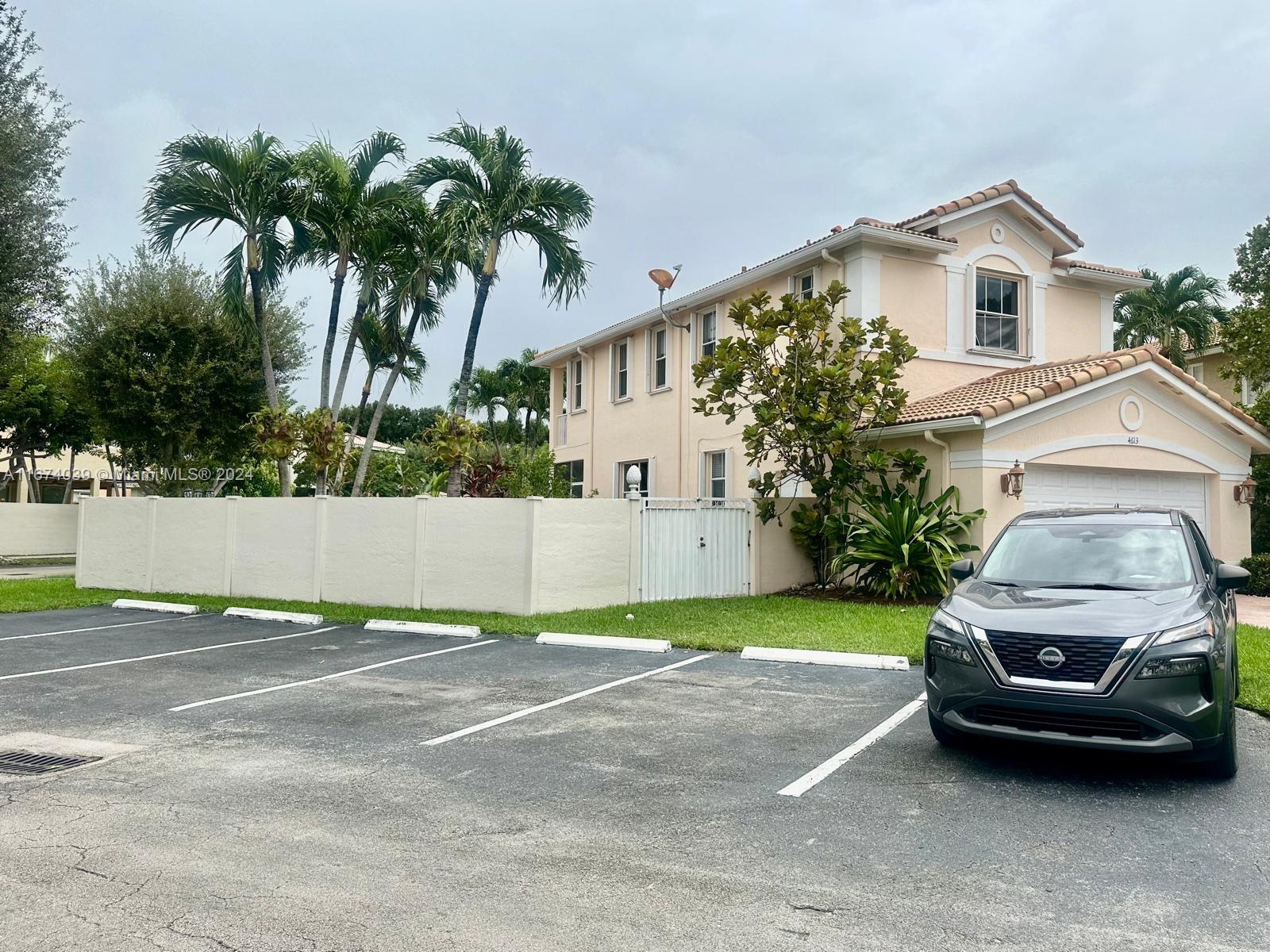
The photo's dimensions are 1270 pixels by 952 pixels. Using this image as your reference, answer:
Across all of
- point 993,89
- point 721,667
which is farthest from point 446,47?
point 721,667

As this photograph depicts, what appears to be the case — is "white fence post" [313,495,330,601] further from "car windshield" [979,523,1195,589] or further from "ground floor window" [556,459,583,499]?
"car windshield" [979,523,1195,589]

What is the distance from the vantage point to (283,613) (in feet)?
49.0

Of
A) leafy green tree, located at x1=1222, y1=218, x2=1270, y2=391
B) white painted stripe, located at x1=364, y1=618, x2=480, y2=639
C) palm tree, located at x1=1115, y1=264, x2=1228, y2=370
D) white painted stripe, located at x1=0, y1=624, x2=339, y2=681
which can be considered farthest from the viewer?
palm tree, located at x1=1115, y1=264, x2=1228, y2=370

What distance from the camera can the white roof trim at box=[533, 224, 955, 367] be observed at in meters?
16.7

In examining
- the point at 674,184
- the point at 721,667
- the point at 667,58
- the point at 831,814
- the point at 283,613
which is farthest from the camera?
the point at 674,184

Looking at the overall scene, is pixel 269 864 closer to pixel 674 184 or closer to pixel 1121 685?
pixel 1121 685

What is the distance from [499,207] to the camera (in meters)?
18.3

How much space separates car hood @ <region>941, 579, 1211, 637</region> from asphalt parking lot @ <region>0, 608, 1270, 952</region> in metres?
0.95

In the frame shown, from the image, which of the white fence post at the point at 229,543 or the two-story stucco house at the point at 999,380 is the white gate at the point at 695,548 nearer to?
the two-story stucco house at the point at 999,380

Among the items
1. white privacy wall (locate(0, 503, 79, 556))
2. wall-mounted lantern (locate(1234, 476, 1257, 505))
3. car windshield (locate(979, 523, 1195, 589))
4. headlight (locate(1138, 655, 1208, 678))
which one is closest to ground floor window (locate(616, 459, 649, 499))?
wall-mounted lantern (locate(1234, 476, 1257, 505))

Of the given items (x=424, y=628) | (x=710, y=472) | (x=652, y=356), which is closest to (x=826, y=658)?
(x=424, y=628)

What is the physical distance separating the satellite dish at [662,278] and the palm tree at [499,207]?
203cm

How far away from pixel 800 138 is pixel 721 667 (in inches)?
621

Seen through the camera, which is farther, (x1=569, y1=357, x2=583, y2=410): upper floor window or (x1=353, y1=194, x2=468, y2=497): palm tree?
(x1=569, y1=357, x2=583, y2=410): upper floor window
